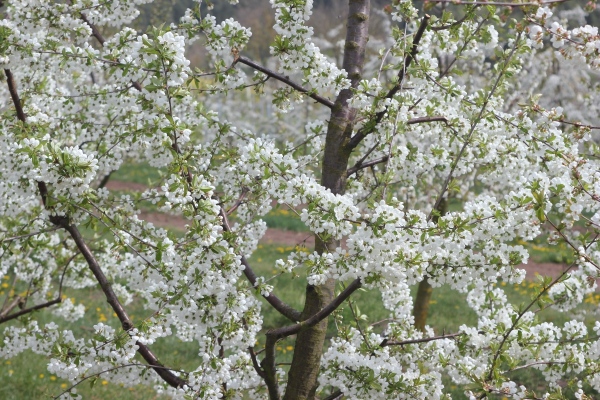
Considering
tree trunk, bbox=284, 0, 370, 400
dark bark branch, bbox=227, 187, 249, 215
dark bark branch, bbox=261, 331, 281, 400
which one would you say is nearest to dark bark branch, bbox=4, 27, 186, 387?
dark bark branch, bbox=261, 331, 281, 400

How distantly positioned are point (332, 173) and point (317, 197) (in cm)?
72

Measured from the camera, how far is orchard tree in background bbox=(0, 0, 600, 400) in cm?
237

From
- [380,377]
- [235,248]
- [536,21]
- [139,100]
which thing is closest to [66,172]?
[139,100]

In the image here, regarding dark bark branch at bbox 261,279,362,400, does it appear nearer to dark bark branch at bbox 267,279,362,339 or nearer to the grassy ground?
dark bark branch at bbox 267,279,362,339

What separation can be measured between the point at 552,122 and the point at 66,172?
6.51 ft

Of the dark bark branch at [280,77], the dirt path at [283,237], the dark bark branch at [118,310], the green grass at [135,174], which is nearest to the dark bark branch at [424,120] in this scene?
the dark bark branch at [280,77]

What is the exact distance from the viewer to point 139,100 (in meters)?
2.67

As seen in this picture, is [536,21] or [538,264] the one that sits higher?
[538,264]

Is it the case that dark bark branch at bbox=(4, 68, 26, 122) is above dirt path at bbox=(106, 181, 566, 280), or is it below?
below

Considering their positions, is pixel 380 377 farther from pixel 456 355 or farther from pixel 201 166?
pixel 201 166

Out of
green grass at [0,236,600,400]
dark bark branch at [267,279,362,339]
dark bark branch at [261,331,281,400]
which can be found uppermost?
green grass at [0,236,600,400]

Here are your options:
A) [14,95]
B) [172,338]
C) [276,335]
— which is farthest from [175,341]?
[276,335]

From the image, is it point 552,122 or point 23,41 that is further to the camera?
point 23,41

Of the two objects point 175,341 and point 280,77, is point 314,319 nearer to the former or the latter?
point 280,77
